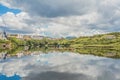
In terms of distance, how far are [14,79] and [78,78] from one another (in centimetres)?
1454

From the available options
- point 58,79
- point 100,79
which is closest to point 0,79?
point 58,79

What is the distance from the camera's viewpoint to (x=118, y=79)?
54.7 metres

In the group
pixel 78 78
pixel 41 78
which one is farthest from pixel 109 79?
pixel 41 78

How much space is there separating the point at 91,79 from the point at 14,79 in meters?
17.4

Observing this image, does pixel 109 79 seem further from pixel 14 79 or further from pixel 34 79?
pixel 14 79

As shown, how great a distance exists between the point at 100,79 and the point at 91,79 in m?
1.99

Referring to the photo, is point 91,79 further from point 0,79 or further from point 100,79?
point 0,79

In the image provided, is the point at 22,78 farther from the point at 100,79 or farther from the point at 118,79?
the point at 118,79

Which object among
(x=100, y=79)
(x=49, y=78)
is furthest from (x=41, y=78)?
(x=100, y=79)

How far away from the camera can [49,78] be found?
53844 mm

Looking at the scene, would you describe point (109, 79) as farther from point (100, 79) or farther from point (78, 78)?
point (78, 78)

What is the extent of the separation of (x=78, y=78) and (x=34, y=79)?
10.1m

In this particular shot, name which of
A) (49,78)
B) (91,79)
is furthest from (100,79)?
(49,78)

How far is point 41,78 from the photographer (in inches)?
2115
